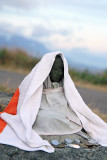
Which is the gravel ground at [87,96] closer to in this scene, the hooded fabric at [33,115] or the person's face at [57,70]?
the hooded fabric at [33,115]

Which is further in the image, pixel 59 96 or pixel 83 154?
pixel 59 96

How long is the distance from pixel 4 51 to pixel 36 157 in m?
12.7

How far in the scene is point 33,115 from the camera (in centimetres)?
464

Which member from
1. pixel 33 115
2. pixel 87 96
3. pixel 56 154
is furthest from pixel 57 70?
pixel 87 96

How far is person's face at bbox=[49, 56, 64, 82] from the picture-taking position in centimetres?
506

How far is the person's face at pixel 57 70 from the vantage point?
16.6ft

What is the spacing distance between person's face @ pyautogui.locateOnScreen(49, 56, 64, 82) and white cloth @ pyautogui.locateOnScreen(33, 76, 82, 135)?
0.08m

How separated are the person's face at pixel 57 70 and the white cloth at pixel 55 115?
0.08 metres

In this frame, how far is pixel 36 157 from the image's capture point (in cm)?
400

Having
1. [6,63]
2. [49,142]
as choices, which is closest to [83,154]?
[49,142]

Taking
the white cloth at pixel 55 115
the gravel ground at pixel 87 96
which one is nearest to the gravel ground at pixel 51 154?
the white cloth at pixel 55 115

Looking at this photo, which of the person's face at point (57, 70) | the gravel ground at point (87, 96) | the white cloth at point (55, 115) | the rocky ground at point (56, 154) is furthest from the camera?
the gravel ground at point (87, 96)

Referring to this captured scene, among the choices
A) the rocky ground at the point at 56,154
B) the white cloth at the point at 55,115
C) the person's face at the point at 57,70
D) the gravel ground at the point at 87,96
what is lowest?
the gravel ground at the point at 87,96

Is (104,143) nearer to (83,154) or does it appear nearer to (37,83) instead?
(83,154)
